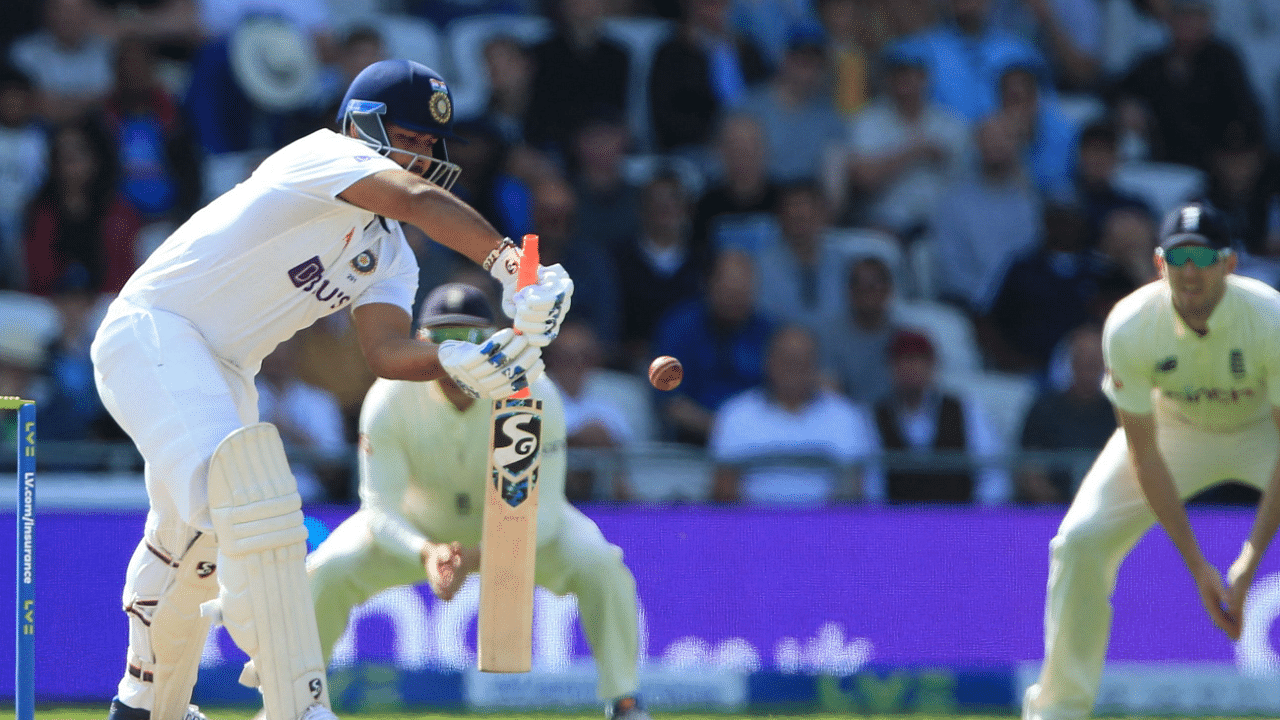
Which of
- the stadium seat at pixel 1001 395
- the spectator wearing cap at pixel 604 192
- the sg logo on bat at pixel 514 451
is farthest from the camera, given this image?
the spectator wearing cap at pixel 604 192

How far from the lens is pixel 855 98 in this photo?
1017cm

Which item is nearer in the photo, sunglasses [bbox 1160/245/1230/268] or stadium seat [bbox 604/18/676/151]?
sunglasses [bbox 1160/245/1230/268]

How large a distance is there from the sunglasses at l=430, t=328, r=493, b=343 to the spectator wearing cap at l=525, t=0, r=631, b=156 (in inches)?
165

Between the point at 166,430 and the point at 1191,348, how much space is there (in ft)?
10.6

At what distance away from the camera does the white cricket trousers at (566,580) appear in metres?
5.41

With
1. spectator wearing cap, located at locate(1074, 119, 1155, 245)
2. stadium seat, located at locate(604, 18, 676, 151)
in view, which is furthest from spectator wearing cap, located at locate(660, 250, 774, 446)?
spectator wearing cap, located at locate(1074, 119, 1155, 245)

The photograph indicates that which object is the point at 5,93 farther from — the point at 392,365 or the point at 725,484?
the point at 392,365

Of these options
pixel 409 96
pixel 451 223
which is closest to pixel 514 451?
pixel 451 223

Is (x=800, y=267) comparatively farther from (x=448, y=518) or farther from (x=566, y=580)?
(x=566, y=580)

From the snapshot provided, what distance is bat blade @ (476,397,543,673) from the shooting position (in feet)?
15.2

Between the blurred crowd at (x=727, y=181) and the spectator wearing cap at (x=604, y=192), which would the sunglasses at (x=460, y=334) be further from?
the spectator wearing cap at (x=604, y=192)

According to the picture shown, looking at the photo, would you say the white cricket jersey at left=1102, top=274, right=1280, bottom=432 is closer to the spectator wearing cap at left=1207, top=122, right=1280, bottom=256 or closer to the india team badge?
the india team badge

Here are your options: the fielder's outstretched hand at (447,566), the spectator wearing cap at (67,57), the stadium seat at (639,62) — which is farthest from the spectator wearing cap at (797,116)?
the fielder's outstretched hand at (447,566)

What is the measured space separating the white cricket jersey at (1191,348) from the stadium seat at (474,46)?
537 centimetres
